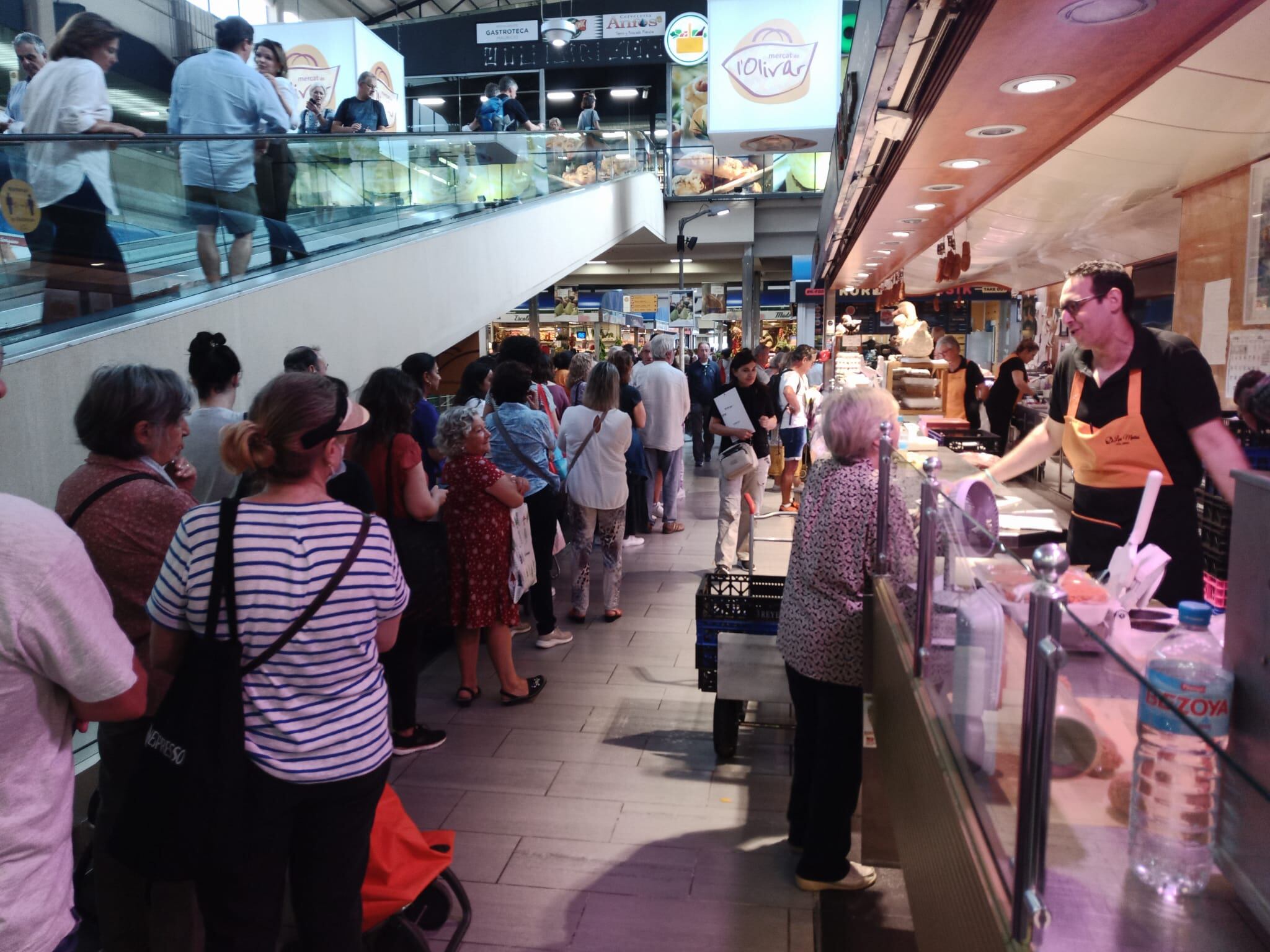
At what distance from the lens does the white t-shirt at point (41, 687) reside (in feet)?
4.61

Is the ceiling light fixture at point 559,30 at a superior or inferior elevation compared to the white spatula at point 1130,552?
superior

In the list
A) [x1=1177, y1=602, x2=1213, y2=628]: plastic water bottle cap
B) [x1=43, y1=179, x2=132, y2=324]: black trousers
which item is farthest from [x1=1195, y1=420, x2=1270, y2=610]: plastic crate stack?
[x1=43, y1=179, x2=132, y2=324]: black trousers

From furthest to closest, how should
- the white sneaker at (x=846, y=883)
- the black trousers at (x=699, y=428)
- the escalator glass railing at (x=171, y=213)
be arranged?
1. the black trousers at (x=699, y=428)
2. the escalator glass railing at (x=171, y=213)
3. the white sneaker at (x=846, y=883)

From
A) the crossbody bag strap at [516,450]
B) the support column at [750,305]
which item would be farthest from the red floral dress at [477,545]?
the support column at [750,305]

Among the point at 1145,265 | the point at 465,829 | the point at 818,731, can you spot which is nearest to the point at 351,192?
the point at 465,829

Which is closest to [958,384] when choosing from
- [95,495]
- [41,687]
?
[95,495]

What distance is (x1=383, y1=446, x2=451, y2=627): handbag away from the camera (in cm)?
395

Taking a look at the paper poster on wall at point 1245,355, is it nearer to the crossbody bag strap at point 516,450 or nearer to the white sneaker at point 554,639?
the crossbody bag strap at point 516,450

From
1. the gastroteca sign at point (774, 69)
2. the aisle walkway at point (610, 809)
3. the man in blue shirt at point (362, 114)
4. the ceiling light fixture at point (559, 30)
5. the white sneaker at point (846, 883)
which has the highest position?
the ceiling light fixture at point (559, 30)

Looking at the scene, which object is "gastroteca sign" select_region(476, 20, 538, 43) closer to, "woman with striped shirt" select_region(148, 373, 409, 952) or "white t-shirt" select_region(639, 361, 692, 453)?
"white t-shirt" select_region(639, 361, 692, 453)

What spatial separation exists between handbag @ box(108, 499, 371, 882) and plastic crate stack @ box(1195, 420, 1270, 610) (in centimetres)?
306

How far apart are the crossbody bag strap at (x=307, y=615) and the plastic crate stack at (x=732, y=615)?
2350 millimetres

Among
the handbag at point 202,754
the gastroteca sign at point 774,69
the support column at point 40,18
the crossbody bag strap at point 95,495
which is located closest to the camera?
the handbag at point 202,754

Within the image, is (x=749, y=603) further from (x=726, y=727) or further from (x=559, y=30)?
(x=559, y=30)
